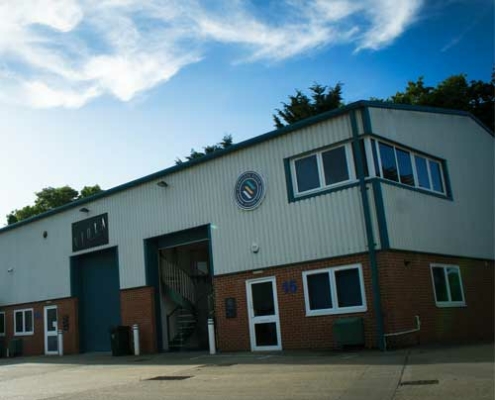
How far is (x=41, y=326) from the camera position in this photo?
2569 centimetres

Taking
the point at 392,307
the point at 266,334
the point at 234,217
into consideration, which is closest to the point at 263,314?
the point at 266,334

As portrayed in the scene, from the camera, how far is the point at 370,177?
48.6ft

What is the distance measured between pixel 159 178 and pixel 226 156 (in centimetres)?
344

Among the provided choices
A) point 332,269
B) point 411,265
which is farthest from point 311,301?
point 411,265

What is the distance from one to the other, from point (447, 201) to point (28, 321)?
778 inches

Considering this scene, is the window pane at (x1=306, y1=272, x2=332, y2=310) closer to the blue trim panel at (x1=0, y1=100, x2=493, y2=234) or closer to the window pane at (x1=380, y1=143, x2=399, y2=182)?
the window pane at (x1=380, y1=143, x2=399, y2=182)

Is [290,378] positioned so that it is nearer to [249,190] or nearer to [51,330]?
[249,190]

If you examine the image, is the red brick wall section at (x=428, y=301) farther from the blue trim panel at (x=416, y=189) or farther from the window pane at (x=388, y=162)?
the window pane at (x=388, y=162)

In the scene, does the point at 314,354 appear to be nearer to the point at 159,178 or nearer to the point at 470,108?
the point at 159,178

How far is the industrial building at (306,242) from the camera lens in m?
14.9

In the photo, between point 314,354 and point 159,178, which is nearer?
point 314,354

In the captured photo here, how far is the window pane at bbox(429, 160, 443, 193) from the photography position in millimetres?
18094

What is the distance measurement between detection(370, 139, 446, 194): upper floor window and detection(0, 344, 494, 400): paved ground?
4895 millimetres

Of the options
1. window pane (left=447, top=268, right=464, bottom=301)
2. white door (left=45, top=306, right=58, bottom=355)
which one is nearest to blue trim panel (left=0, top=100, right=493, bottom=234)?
white door (left=45, top=306, right=58, bottom=355)
